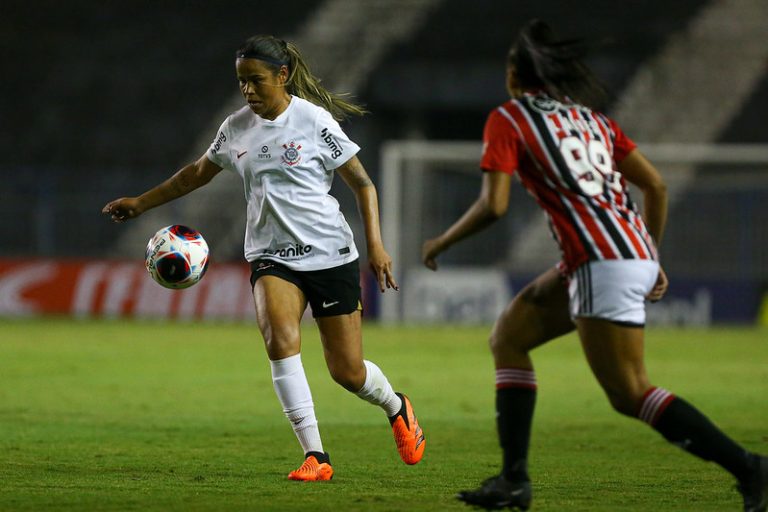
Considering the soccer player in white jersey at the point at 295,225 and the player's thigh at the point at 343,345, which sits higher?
the soccer player in white jersey at the point at 295,225

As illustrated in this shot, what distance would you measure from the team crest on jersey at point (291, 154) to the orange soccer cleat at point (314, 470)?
1.43 meters

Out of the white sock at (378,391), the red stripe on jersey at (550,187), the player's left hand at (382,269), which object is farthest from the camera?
the white sock at (378,391)

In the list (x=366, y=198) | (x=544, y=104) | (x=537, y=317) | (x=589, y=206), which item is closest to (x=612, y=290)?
(x=589, y=206)

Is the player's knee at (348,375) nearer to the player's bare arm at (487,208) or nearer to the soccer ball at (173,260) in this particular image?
the soccer ball at (173,260)

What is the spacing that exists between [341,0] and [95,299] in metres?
11.7

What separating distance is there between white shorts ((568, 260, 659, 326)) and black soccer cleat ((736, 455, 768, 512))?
0.73 metres

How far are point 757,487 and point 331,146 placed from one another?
8.62 ft

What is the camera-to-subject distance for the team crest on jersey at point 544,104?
16.8ft

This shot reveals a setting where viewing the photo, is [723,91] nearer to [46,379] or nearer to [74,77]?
[74,77]

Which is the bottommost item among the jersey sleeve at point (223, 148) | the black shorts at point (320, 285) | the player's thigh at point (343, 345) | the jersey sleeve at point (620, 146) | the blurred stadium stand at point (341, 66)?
the player's thigh at point (343, 345)

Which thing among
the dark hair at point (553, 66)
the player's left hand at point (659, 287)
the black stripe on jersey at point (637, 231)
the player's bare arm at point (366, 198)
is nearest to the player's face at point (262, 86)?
the player's bare arm at point (366, 198)

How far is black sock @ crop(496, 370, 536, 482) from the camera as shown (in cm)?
525

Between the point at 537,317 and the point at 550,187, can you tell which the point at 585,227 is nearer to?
the point at 550,187

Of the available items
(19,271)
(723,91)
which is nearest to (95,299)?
(19,271)
